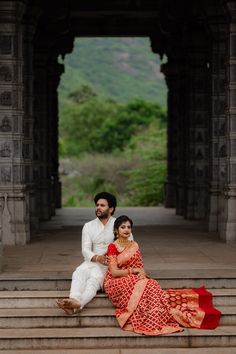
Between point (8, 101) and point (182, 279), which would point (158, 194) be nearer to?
point (8, 101)

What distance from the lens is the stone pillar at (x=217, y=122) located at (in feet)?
55.3

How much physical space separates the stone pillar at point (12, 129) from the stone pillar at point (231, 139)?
361cm

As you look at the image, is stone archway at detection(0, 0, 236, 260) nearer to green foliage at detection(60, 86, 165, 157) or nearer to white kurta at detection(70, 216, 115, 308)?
white kurta at detection(70, 216, 115, 308)

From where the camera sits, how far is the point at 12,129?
14.7 metres

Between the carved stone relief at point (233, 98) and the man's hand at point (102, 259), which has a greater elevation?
the carved stone relief at point (233, 98)

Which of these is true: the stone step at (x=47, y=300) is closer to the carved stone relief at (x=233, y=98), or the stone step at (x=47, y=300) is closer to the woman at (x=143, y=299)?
the woman at (x=143, y=299)

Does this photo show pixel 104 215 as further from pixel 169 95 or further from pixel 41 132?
pixel 169 95

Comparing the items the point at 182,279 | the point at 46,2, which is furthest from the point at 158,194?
the point at 182,279

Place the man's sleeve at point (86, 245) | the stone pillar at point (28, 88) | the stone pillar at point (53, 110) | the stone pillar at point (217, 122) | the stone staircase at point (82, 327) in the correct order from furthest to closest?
1. the stone pillar at point (53, 110)
2. the stone pillar at point (217, 122)
3. the stone pillar at point (28, 88)
4. the man's sleeve at point (86, 245)
5. the stone staircase at point (82, 327)

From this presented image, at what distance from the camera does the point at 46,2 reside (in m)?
19.3

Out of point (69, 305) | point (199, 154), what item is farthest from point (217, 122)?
point (69, 305)

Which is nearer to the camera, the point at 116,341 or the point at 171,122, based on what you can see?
the point at 116,341

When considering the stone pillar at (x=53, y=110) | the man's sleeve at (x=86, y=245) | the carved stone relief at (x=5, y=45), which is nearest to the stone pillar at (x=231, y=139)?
the carved stone relief at (x=5, y=45)

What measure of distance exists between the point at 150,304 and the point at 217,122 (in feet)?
27.6
